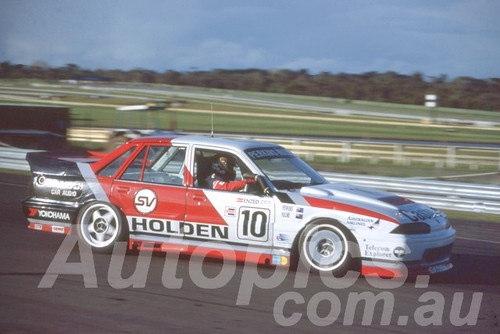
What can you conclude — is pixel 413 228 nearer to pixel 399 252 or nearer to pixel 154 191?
pixel 399 252

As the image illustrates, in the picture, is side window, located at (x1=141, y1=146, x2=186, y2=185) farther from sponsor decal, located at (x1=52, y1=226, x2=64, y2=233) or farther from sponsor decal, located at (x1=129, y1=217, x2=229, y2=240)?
sponsor decal, located at (x1=52, y1=226, x2=64, y2=233)

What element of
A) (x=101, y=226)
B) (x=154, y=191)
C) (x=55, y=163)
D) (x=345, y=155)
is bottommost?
(x=345, y=155)

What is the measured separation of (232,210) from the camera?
7.75 metres

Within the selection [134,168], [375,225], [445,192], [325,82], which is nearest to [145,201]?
[134,168]

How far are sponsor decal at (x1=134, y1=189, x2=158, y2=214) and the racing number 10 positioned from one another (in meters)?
1.07

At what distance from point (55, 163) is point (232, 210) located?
96.4 inches

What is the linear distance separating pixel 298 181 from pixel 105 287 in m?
2.66

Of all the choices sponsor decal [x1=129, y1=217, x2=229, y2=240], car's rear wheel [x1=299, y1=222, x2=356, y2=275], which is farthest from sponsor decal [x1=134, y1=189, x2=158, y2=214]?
car's rear wheel [x1=299, y1=222, x2=356, y2=275]

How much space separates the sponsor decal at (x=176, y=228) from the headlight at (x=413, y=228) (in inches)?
71.1

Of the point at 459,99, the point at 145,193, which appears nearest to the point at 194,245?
the point at 145,193

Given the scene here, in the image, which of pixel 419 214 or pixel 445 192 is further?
pixel 445 192

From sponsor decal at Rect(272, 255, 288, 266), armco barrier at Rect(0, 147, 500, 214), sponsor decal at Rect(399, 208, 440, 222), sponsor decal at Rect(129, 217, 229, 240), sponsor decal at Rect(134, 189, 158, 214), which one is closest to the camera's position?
sponsor decal at Rect(399, 208, 440, 222)

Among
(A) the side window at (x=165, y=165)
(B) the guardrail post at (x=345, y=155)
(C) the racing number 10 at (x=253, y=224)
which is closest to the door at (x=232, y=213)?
(C) the racing number 10 at (x=253, y=224)

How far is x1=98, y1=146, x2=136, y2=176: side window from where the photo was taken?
8.55 meters
